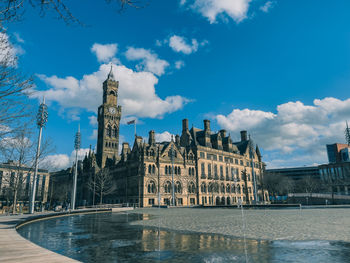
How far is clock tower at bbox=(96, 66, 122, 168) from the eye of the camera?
81.2 meters

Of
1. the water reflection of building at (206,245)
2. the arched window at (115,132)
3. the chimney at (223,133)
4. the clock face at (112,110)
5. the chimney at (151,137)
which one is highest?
the clock face at (112,110)

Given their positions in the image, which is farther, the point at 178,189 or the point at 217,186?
the point at 217,186

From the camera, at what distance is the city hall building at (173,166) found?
2223 inches

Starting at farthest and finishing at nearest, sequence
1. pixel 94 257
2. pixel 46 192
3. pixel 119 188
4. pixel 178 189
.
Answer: pixel 46 192 < pixel 119 188 < pixel 178 189 < pixel 94 257

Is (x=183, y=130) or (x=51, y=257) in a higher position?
(x=183, y=130)

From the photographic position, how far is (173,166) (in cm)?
5775

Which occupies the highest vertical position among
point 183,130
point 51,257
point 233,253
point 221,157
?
point 183,130

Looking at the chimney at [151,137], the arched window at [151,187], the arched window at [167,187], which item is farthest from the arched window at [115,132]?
the arched window at [167,187]

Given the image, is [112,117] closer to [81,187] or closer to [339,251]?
[81,187]

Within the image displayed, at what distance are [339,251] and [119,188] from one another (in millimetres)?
61182

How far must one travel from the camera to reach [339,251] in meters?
8.06

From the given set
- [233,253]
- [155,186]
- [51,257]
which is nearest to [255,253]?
[233,253]

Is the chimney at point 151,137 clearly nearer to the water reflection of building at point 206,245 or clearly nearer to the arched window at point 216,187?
the arched window at point 216,187

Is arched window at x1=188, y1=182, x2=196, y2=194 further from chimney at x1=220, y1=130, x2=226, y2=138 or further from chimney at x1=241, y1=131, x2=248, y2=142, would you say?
chimney at x1=241, y1=131, x2=248, y2=142
